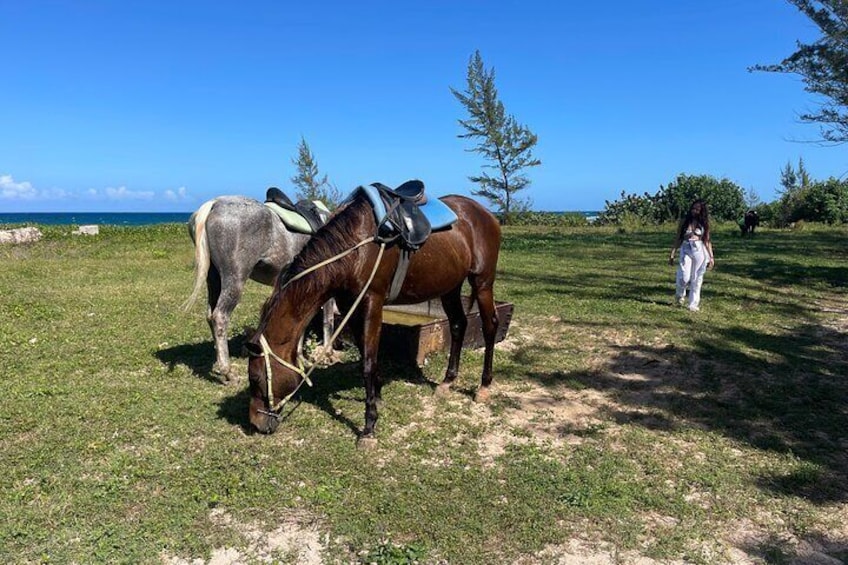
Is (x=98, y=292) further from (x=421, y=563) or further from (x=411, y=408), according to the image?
(x=421, y=563)

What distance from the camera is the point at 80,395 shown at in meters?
4.89

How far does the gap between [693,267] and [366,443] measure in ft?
21.5

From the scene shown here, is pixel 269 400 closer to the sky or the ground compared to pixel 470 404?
closer to the sky

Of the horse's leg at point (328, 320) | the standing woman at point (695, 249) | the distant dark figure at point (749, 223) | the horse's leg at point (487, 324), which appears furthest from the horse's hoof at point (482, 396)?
the distant dark figure at point (749, 223)

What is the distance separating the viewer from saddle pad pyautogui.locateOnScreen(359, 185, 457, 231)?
165 inches

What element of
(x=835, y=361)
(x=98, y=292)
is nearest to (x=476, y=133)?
(x=98, y=292)

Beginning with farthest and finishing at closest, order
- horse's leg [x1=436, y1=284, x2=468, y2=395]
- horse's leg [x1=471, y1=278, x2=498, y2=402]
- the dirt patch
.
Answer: horse's leg [x1=436, y1=284, x2=468, y2=395]
horse's leg [x1=471, y1=278, x2=498, y2=402]
the dirt patch

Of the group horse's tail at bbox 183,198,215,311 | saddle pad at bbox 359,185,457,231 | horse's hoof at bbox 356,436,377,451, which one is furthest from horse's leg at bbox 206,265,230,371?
saddle pad at bbox 359,185,457,231

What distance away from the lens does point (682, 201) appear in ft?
120

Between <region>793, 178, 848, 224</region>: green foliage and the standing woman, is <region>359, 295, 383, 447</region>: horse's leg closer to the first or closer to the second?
the standing woman

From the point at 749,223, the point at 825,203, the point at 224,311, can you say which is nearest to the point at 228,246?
the point at 224,311

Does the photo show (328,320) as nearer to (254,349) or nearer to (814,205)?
(254,349)

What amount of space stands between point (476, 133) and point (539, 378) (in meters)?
30.3

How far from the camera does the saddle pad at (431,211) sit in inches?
165
